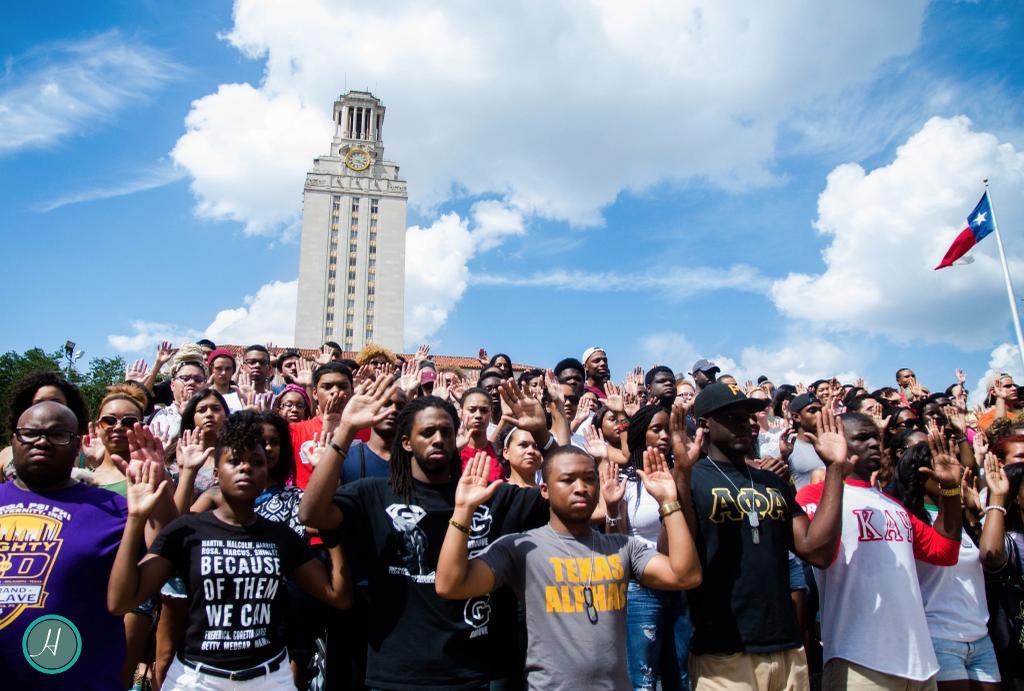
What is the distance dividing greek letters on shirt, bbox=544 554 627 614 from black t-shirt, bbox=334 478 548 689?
407 mm

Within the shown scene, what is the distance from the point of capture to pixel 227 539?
358 centimetres

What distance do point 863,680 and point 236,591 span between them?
346 centimetres

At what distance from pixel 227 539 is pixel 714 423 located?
280 centimetres

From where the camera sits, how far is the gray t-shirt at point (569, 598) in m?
3.28

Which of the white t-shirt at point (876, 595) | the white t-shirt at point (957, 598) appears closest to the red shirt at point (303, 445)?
the white t-shirt at point (876, 595)

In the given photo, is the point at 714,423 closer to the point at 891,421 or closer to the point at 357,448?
the point at 357,448

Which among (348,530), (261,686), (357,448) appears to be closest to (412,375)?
(357,448)

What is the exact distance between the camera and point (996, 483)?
4.88m

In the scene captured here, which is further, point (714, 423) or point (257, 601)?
point (714, 423)

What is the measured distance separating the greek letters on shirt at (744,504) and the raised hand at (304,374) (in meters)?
5.35

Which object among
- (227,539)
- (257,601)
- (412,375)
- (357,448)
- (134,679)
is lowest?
(134,679)

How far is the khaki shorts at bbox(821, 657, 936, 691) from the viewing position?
12.9 feet

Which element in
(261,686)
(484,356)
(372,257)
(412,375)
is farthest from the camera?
(372,257)

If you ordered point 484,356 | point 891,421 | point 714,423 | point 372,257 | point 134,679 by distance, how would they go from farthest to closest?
1. point 372,257
2. point 484,356
3. point 891,421
4. point 134,679
5. point 714,423
